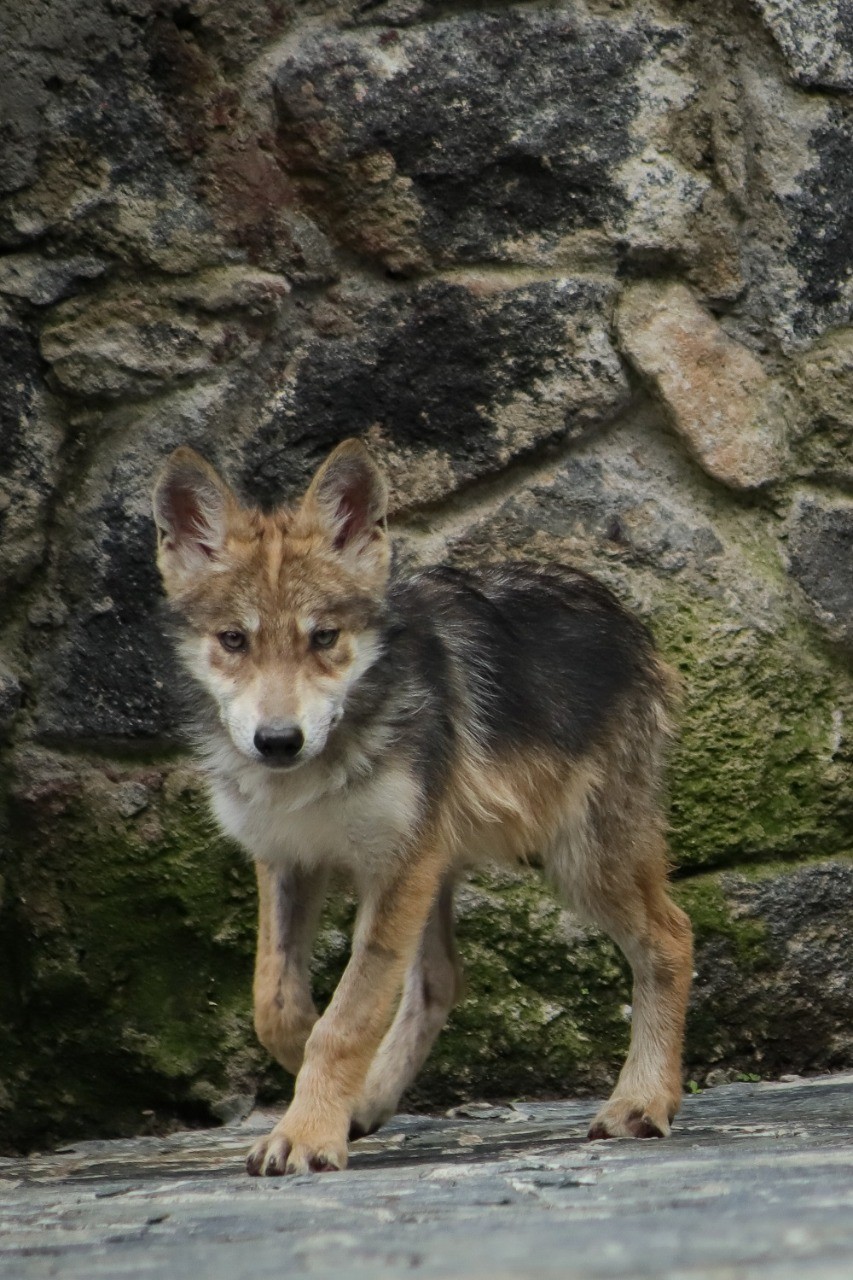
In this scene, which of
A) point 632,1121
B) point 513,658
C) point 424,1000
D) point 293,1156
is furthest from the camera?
point 424,1000

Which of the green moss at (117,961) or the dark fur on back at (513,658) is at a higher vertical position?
the dark fur on back at (513,658)

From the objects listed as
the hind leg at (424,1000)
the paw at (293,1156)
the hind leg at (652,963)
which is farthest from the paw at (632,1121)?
the paw at (293,1156)

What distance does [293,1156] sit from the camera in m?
4.10

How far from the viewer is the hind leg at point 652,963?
4.91 metres

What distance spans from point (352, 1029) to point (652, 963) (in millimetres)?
1106

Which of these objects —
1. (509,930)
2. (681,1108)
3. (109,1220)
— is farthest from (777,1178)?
(509,930)

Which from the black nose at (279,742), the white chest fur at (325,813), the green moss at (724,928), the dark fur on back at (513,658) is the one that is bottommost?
the green moss at (724,928)

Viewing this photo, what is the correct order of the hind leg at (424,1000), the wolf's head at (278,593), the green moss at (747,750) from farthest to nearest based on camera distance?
the green moss at (747,750) → the hind leg at (424,1000) → the wolf's head at (278,593)

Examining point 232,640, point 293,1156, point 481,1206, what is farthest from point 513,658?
point 481,1206

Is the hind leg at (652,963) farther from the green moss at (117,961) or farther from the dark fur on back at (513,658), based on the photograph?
the green moss at (117,961)

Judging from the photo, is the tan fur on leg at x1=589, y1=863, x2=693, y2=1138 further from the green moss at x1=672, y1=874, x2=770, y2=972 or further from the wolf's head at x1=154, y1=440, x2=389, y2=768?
the wolf's head at x1=154, y1=440, x2=389, y2=768

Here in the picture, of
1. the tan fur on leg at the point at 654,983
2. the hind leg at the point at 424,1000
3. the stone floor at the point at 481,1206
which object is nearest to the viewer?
the stone floor at the point at 481,1206

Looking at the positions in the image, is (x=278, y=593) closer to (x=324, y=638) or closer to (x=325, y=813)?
(x=324, y=638)

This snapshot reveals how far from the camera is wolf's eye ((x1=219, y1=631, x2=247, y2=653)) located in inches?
176
